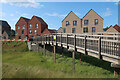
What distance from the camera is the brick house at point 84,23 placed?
27.6 m

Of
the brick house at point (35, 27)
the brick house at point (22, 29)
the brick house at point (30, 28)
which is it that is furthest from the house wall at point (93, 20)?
the brick house at point (22, 29)

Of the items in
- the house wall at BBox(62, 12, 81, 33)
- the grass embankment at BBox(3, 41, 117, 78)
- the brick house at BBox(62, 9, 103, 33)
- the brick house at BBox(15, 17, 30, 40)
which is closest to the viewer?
the grass embankment at BBox(3, 41, 117, 78)

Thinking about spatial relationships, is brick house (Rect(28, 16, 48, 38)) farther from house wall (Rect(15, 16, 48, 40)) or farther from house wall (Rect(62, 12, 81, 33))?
house wall (Rect(62, 12, 81, 33))

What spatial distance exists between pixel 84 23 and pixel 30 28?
21.3 m

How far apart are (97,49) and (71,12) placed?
81.7ft

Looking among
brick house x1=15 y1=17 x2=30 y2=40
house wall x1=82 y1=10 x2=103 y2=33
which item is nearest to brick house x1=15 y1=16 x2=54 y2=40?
brick house x1=15 y1=17 x2=30 y2=40

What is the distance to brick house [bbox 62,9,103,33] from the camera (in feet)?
90.6

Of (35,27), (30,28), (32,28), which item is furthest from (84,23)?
(30,28)

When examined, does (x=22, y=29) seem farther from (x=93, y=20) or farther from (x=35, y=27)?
(x=93, y=20)

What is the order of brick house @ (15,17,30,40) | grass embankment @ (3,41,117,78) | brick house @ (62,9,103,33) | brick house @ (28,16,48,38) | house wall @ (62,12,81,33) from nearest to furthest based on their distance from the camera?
grass embankment @ (3,41,117,78), brick house @ (62,9,103,33), house wall @ (62,12,81,33), brick house @ (28,16,48,38), brick house @ (15,17,30,40)

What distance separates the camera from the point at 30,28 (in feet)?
126

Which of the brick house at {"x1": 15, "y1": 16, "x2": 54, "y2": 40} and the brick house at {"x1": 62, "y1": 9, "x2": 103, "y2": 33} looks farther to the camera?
the brick house at {"x1": 15, "y1": 16, "x2": 54, "y2": 40}

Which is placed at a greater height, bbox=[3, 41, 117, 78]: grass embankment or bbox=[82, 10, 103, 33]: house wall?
bbox=[82, 10, 103, 33]: house wall

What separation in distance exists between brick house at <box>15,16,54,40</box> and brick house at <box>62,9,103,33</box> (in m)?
8.89
